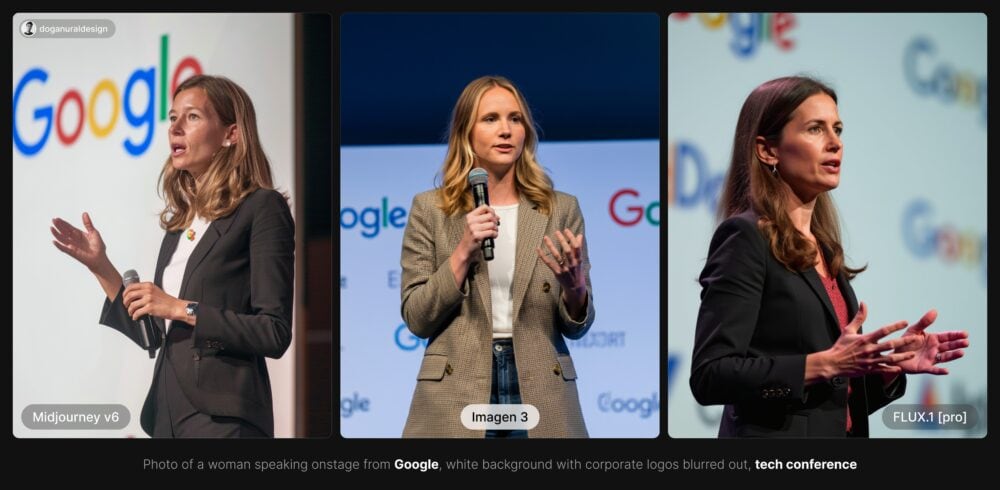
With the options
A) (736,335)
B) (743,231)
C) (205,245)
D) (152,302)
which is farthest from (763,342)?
(152,302)

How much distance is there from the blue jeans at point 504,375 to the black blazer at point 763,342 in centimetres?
62

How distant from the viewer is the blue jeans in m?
4.55

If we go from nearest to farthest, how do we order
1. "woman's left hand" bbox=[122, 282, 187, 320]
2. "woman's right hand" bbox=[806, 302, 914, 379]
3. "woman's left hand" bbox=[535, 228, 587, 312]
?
"woman's right hand" bbox=[806, 302, 914, 379], "woman's left hand" bbox=[535, 228, 587, 312], "woman's left hand" bbox=[122, 282, 187, 320]

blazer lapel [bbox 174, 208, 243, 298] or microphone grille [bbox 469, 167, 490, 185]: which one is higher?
microphone grille [bbox 469, 167, 490, 185]

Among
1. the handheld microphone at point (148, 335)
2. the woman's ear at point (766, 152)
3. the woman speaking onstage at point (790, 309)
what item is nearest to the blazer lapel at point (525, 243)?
the woman speaking onstage at point (790, 309)

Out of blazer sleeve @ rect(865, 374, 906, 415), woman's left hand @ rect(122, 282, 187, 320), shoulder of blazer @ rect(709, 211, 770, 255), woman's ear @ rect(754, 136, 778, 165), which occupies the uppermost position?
woman's ear @ rect(754, 136, 778, 165)

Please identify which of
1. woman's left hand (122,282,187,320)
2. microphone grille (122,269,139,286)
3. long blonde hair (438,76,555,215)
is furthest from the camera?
microphone grille (122,269,139,286)

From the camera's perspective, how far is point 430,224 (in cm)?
469

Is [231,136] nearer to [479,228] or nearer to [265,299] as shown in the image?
[265,299]

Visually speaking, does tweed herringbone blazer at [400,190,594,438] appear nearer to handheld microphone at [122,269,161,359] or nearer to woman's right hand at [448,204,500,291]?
woman's right hand at [448,204,500,291]

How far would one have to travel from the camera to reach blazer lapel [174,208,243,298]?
4.82 metres

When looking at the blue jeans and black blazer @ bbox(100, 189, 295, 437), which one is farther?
black blazer @ bbox(100, 189, 295, 437)

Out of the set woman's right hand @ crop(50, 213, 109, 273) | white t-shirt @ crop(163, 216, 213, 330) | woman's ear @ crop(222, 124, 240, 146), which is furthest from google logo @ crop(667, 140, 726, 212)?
woman's right hand @ crop(50, 213, 109, 273)

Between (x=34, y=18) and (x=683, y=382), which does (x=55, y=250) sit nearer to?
(x=34, y=18)
